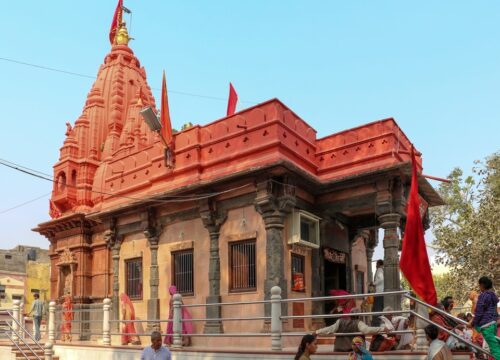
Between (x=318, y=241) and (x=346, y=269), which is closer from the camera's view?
(x=318, y=241)

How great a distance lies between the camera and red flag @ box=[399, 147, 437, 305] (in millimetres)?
7699

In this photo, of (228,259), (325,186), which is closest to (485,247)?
(325,186)

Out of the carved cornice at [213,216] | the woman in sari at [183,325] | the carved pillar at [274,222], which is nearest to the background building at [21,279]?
the woman in sari at [183,325]

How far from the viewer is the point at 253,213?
12.8 metres

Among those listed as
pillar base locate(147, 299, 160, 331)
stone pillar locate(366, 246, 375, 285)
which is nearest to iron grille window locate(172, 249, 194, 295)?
pillar base locate(147, 299, 160, 331)

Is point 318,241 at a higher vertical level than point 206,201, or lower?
lower

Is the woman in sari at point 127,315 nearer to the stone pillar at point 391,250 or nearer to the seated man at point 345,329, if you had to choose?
the stone pillar at point 391,250

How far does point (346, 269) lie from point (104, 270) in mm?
8134

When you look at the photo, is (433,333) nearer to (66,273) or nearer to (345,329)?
(345,329)

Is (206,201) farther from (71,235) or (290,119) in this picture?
(71,235)

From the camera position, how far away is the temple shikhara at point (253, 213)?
41.0 feet

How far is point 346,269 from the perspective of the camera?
15453 mm

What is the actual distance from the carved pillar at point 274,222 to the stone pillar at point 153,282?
3792mm

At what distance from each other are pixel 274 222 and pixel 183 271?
340cm
